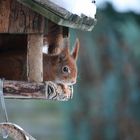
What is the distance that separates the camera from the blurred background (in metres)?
6.10

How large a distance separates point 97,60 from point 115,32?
0.35 metres

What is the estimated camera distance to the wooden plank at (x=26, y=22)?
8.43 ft

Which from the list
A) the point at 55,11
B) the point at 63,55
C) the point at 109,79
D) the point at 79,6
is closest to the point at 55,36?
the point at 63,55

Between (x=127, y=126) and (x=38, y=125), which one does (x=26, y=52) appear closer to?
(x=127, y=126)

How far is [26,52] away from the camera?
2762 millimetres

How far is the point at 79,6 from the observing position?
8.73 feet

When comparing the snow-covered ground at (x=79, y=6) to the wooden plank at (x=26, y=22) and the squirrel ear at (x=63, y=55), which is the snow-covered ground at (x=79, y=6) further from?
the squirrel ear at (x=63, y=55)

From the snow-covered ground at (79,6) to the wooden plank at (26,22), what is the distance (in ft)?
0.31

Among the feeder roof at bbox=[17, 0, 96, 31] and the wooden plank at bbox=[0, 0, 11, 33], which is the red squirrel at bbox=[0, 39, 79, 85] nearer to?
the wooden plank at bbox=[0, 0, 11, 33]

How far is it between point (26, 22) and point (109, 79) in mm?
3863

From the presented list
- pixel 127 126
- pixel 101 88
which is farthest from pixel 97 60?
pixel 127 126

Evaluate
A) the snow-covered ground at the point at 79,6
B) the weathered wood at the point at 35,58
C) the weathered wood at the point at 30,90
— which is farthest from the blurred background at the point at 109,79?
the weathered wood at the point at 30,90

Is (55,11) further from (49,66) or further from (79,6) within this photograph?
(49,66)

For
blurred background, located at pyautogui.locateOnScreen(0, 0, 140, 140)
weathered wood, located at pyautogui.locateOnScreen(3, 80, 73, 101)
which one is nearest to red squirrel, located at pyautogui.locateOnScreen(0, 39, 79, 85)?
weathered wood, located at pyautogui.locateOnScreen(3, 80, 73, 101)
